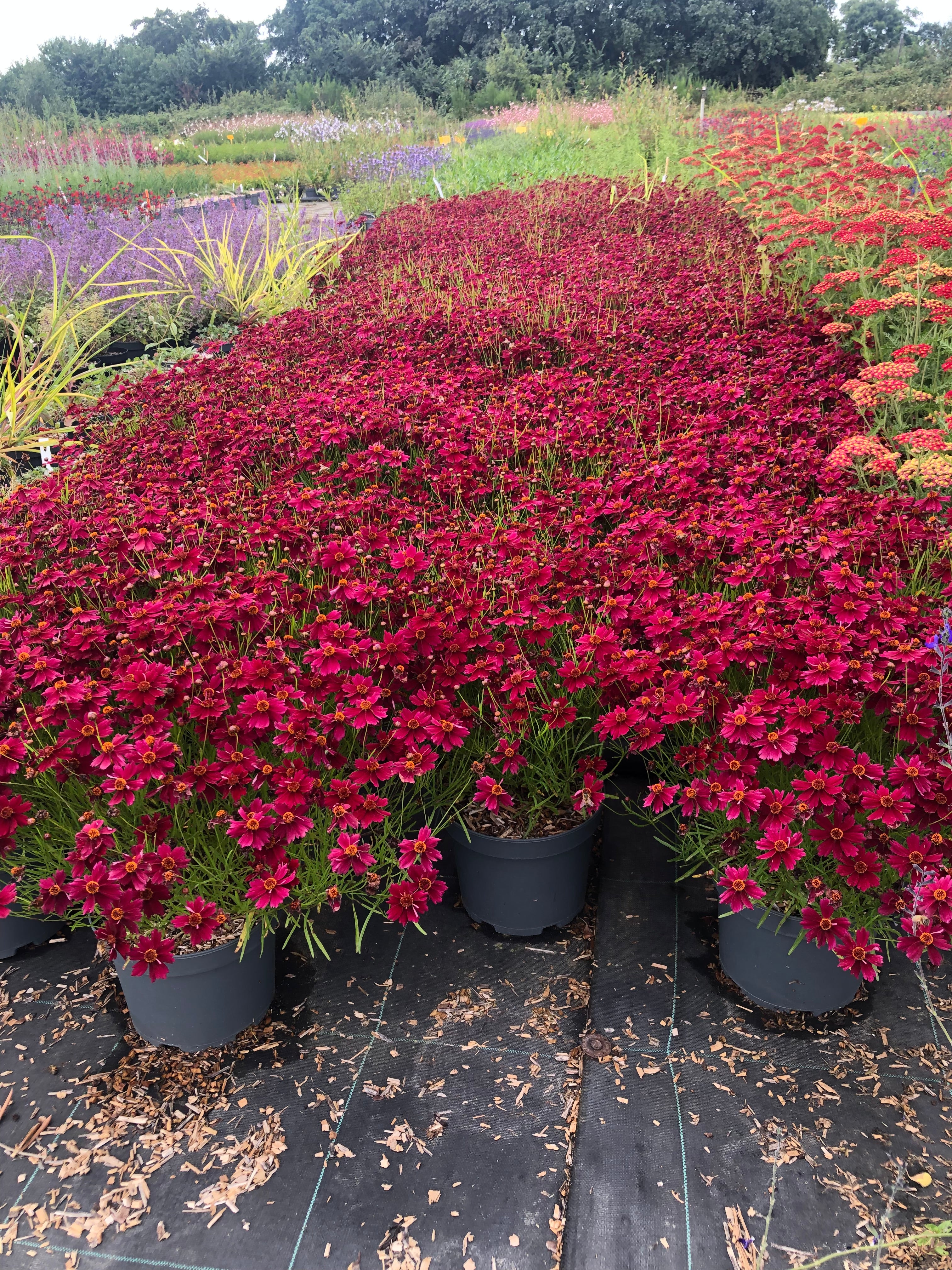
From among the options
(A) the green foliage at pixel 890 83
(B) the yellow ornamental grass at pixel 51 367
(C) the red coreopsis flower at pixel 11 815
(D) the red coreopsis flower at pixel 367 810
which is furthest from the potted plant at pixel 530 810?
(A) the green foliage at pixel 890 83

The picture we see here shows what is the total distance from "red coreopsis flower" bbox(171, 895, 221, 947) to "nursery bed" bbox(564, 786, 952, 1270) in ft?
2.86

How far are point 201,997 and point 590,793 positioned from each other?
0.98m

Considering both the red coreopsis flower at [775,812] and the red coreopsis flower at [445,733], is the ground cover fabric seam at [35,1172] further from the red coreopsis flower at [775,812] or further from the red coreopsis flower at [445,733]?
the red coreopsis flower at [775,812]

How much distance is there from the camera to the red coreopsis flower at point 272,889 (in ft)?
4.64

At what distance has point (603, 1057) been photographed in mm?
1766

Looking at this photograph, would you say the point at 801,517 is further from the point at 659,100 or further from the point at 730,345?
the point at 659,100

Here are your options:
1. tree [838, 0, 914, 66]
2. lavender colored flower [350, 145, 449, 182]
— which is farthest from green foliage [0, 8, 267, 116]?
tree [838, 0, 914, 66]

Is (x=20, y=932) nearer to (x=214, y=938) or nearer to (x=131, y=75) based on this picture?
(x=214, y=938)

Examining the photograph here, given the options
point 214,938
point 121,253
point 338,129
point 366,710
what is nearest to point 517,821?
point 366,710

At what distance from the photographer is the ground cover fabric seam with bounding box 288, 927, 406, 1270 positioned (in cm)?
146

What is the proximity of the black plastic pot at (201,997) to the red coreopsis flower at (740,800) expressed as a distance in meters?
1.08

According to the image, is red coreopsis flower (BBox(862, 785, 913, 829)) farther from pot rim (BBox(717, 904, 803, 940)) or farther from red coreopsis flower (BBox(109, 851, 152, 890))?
red coreopsis flower (BBox(109, 851, 152, 890))

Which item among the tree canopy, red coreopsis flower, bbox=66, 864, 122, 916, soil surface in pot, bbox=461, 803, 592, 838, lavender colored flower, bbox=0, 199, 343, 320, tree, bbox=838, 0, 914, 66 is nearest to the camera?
red coreopsis flower, bbox=66, 864, 122, 916

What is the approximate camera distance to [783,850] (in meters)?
1.43
